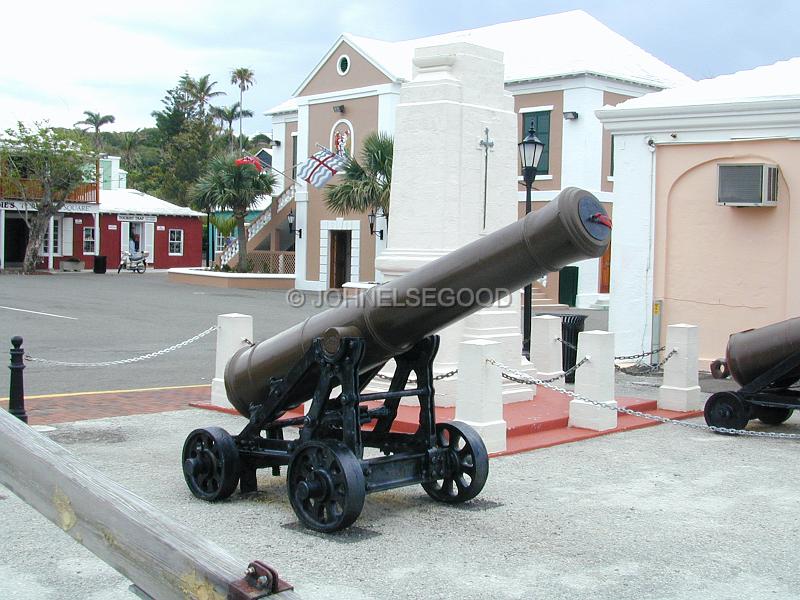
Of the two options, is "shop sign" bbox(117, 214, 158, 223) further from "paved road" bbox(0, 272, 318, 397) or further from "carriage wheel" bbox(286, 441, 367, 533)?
"carriage wheel" bbox(286, 441, 367, 533)

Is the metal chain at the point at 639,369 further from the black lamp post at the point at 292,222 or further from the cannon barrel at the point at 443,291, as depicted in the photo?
the black lamp post at the point at 292,222

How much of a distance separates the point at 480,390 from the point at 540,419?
1712 mm

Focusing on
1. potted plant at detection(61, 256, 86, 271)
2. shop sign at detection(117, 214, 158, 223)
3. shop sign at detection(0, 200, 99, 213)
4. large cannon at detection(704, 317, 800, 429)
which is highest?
shop sign at detection(0, 200, 99, 213)

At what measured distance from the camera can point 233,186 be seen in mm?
37094

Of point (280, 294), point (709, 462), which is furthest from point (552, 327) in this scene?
point (280, 294)

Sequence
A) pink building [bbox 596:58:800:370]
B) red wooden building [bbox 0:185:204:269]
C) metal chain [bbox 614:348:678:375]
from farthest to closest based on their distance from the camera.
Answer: red wooden building [bbox 0:185:204:269] < metal chain [bbox 614:348:678:375] < pink building [bbox 596:58:800:370]

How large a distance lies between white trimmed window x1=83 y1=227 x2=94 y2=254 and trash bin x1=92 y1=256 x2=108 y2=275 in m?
2.87

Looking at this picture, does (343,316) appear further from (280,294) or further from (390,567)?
(280,294)

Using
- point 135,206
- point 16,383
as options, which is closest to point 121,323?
point 16,383

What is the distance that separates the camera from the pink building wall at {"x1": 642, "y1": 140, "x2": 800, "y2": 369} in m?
14.2

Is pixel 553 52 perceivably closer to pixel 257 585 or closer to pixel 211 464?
pixel 211 464

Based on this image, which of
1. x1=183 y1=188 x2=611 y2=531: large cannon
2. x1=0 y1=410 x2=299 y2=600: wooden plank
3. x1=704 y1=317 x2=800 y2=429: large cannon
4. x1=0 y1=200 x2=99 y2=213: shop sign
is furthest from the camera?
x1=0 y1=200 x2=99 y2=213: shop sign

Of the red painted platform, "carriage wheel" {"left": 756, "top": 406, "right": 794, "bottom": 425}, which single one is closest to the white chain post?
the red painted platform

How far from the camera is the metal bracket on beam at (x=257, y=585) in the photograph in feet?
7.67
